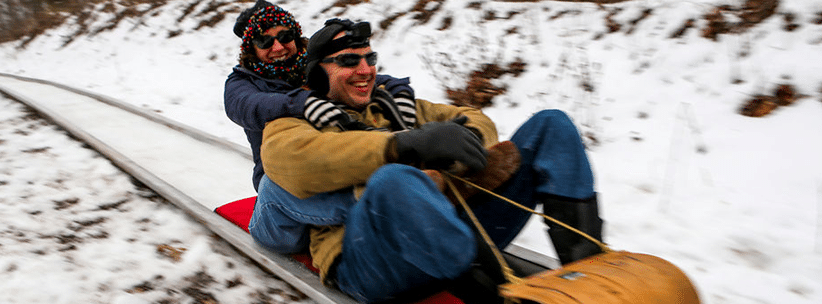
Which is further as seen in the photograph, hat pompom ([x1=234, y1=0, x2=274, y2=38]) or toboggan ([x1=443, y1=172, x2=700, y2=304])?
hat pompom ([x1=234, y1=0, x2=274, y2=38])

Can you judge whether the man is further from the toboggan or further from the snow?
the snow

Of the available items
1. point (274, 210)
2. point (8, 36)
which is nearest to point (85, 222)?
point (274, 210)

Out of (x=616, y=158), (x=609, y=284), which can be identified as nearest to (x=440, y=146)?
(x=609, y=284)

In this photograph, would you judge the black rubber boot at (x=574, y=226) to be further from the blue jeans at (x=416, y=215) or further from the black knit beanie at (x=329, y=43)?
the black knit beanie at (x=329, y=43)

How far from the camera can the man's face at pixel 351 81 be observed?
76.1 inches

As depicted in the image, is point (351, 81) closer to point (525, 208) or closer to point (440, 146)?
point (440, 146)

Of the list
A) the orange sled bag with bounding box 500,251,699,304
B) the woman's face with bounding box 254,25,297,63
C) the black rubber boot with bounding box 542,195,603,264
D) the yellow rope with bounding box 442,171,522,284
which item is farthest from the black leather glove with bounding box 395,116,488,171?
the woman's face with bounding box 254,25,297,63

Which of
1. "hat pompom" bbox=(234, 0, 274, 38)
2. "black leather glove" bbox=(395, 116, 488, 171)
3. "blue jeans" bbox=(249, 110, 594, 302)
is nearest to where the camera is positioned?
"blue jeans" bbox=(249, 110, 594, 302)

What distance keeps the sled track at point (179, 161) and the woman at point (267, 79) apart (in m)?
0.44

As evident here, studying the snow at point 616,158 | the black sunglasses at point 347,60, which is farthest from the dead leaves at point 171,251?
the black sunglasses at point 347,60

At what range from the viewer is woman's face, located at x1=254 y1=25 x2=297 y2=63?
97.1 inches

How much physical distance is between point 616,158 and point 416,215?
227cm

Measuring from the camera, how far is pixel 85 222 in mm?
2748

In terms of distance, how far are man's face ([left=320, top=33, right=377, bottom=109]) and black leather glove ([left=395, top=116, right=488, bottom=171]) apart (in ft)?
1.30
